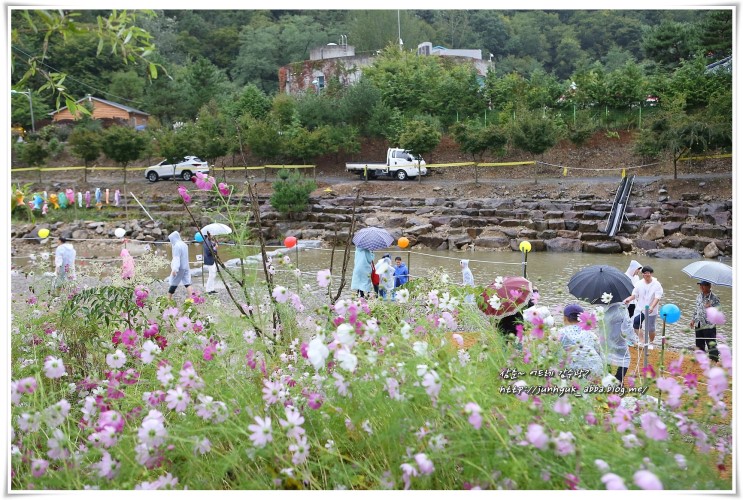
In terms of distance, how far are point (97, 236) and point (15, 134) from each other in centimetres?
1406

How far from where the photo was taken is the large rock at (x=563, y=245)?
1730 cm

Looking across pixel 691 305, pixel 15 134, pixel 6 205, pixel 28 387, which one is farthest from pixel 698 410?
pixel 15 134

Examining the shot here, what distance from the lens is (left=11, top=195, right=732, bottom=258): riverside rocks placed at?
55.6 feet

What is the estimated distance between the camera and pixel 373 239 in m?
8.47

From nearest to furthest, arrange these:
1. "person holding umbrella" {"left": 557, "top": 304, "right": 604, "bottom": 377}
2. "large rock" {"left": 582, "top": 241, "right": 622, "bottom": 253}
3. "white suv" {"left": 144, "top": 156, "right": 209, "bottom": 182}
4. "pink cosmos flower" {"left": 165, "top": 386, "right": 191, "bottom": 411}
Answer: "pink cosmos flower" {"left": 165, "top": 386, "right": 191, "bottom": 411}
"person holding umbrella" {"left": 557, "top": 304, "right": 604, "bottom": 377}
"large rock" {"left": 582, "top": 241, "right": 622, "bottom": 253}
"white suv" {"left": 144, "top": 156, "right": 209, "bottom": 182}

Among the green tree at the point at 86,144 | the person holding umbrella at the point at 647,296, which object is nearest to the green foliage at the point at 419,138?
the green tree at the point at 86,144

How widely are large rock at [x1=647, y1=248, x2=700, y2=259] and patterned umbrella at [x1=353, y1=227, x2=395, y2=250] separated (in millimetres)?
9931

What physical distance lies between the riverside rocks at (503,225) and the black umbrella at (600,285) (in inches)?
454

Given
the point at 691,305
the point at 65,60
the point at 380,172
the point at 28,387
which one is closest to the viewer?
the point at 28,387

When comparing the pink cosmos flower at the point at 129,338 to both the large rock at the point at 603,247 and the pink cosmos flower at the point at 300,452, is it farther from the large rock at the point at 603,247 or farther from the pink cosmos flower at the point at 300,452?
the large rock at the point at 603,247

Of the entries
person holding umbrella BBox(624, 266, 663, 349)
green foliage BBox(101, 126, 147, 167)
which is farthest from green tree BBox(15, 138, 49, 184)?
person holding umbrella BBox(624, 266, 663, 349)

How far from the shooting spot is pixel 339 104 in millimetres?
30750

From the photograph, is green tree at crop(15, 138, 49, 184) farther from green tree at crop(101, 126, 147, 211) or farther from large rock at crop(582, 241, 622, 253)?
large rock at crop(582, 241, 622, 253)
